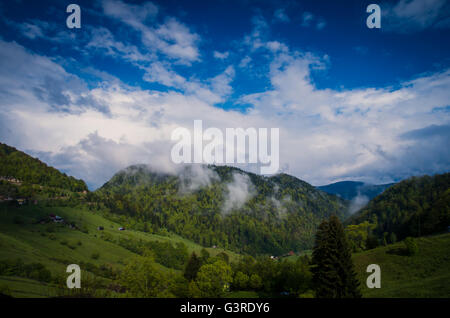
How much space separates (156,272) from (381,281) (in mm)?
55564

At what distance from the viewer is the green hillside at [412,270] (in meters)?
42.8

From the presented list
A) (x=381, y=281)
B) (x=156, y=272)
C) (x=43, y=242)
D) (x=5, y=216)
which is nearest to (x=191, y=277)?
(x=156, y=272)

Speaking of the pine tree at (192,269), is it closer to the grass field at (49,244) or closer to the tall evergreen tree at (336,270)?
the grass field at (49,244)

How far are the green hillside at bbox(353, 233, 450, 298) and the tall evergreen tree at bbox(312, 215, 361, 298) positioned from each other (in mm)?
11981

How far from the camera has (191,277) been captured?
81.1 m

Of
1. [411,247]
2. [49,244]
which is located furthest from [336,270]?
[49,244]

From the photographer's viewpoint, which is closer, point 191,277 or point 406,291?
point 406,291

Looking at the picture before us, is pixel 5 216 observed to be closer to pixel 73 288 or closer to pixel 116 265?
pixel 116 265

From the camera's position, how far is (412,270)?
2362 inches

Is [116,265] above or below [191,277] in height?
below

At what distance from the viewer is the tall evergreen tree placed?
3934 cm
